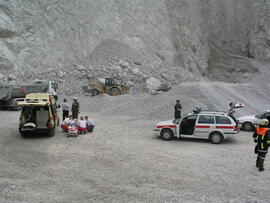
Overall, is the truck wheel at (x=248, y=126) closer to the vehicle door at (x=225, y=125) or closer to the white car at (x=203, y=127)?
the white car at (x=203, y=127)

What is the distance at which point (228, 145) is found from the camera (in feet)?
40.5

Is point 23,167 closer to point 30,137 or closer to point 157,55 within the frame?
point 30,137

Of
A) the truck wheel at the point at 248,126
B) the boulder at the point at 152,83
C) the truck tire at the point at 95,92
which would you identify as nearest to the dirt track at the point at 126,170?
the truck wheel at the point at 248,126

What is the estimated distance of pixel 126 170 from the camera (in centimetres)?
890

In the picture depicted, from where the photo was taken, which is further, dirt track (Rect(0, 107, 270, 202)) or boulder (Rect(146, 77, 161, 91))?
boulder (Rect(146, 77, 161, 91))

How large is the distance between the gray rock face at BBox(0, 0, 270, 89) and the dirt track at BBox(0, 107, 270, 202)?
1820 centimetres

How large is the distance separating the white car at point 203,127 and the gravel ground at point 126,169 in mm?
416

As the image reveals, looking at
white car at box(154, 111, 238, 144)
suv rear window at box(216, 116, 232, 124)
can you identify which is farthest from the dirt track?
suv rear window at box(216, 116, 232, 124)

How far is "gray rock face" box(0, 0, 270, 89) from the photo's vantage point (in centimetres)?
3253

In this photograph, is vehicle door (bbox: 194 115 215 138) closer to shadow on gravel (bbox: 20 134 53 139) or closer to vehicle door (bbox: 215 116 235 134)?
vehicle door (bbox: 215 116 235 134)

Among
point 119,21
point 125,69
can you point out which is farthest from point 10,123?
point 119,21

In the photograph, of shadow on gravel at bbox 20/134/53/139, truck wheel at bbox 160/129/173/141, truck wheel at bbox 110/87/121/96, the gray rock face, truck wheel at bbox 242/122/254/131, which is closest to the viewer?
A: shadow on gravel at bbox 20/134/53/139

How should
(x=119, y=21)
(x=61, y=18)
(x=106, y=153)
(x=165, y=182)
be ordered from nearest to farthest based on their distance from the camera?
(x=165, y=182) < (x=106, y=153) < (x=61, y=18) < (x=119, y=21)

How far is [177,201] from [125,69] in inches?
1048
